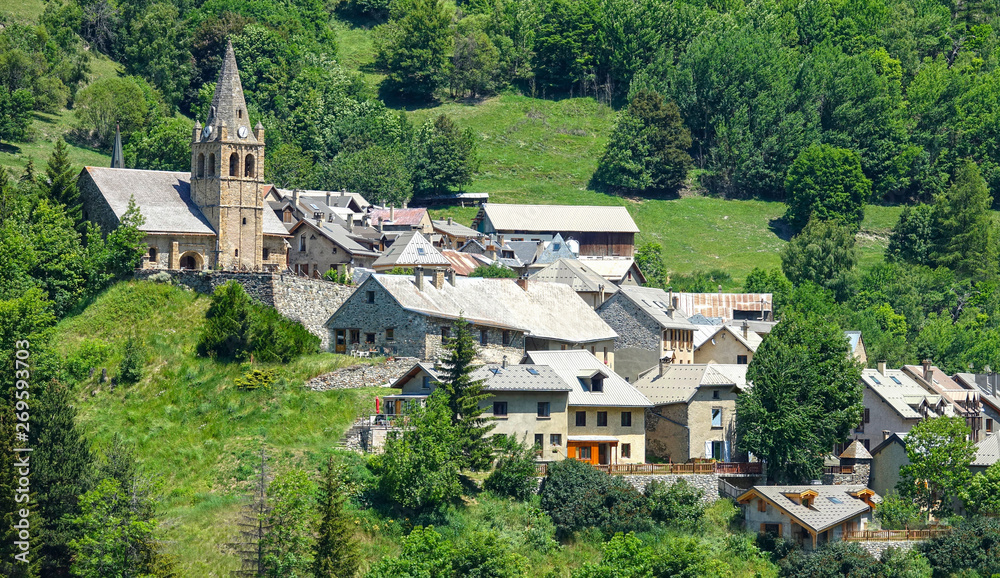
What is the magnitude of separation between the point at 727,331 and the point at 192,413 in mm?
36401

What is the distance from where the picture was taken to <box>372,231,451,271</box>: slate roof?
90125 mm

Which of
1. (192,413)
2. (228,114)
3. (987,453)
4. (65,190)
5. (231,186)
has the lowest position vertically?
(987,453)

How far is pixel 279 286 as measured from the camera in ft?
254

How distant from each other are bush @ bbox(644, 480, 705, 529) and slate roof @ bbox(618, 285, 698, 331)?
19656 millimetres

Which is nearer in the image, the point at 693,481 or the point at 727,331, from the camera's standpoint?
the point at 693,481

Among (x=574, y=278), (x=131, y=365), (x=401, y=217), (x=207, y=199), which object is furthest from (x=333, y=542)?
(x=401, y=217)

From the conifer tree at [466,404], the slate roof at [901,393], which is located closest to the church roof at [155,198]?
the conifer tree at [466,404]

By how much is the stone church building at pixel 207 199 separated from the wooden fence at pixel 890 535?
3714 cm

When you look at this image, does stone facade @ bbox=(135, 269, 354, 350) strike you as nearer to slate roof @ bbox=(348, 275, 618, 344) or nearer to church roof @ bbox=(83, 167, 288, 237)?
slate roof @ bbox=(348, 275, 618, 344)

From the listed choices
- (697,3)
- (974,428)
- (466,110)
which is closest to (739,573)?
(974,428)

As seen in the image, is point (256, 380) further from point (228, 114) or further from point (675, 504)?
point (675, 504)

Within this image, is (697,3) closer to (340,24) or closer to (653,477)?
(340,24)

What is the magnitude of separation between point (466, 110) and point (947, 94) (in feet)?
183

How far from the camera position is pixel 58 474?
59281 mm
